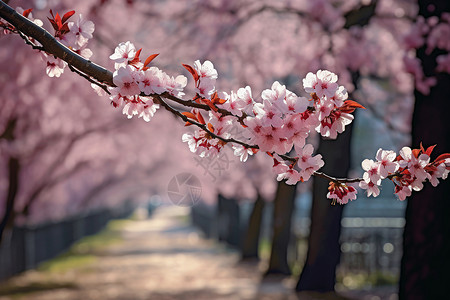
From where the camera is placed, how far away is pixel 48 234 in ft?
88.8

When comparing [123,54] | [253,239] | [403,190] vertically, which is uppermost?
[123,54]

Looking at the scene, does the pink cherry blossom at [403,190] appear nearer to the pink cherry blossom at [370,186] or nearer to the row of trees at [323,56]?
the pink cherry blossom at [370,186]

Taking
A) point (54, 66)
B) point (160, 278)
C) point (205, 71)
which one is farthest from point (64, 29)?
point (160, 278)

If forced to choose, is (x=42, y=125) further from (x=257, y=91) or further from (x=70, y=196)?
(x=70, y=196)

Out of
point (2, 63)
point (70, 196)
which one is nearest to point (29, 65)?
point (2, 63)

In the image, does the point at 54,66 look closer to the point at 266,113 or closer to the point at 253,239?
the point at 266,113

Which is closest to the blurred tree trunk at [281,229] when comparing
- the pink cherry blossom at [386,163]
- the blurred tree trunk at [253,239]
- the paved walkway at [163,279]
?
the paved walkway at [163,279]

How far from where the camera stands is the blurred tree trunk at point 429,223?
28.3ft

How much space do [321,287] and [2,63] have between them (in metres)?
8.01

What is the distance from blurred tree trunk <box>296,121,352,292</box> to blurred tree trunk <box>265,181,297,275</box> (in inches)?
150

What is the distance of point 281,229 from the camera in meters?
19.0

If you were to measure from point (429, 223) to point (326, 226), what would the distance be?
243 inches

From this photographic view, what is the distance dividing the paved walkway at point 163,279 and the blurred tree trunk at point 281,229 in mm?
675

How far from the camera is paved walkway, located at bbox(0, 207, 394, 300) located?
15.5 metres
